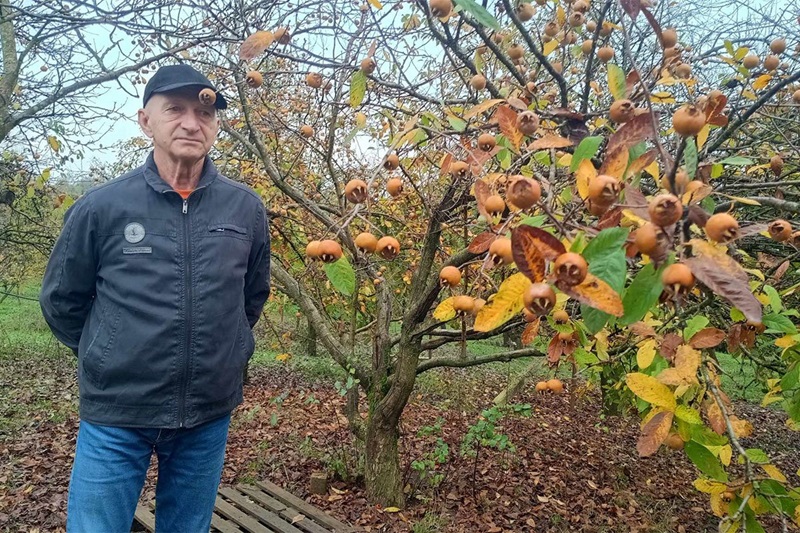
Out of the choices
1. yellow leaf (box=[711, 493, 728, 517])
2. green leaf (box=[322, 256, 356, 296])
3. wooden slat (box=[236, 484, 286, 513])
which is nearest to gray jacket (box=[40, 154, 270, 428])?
green leaf (box=[322, 256, 356, 296])

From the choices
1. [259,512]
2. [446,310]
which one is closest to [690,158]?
[446,310]

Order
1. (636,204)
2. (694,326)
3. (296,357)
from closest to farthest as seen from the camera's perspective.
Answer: (636,204) → (694,326) → (296,357)

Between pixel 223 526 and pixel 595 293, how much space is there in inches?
118

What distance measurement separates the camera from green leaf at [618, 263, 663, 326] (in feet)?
2.53

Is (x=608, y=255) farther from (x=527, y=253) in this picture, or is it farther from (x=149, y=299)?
(x=149, y=299)

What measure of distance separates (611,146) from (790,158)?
7.98 feet

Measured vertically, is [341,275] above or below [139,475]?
above

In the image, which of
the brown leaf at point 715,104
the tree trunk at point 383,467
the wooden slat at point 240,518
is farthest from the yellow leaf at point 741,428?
the wooden slat at point 240,518

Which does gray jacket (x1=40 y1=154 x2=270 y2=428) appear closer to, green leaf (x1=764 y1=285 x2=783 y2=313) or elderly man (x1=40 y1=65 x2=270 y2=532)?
elderly man (x1=40 y1=65 x2=270 y2=532)

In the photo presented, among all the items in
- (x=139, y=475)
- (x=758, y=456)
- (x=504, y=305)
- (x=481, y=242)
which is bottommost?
(x=139, y=475)

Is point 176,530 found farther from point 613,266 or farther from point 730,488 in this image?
point 613,266

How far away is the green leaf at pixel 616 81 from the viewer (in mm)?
1217

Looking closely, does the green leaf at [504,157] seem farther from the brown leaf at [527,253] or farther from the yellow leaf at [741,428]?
the yellow leaf at [741,428]

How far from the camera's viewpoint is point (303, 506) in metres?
3.44
